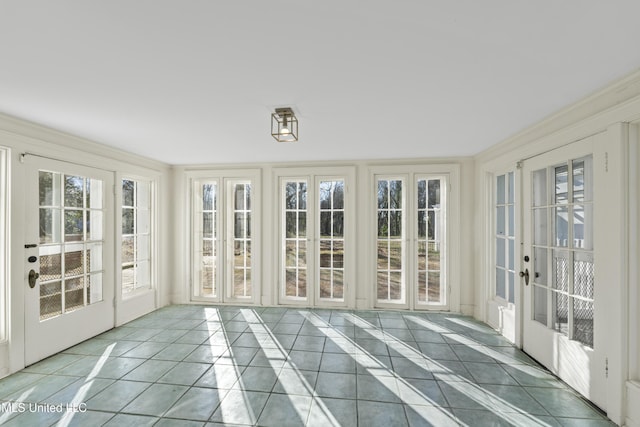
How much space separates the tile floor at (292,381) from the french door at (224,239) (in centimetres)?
111

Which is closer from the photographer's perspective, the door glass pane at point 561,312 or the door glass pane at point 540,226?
the door glass pane at point 561,312

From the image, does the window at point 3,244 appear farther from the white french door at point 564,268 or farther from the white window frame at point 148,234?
the white french door at point 564,268

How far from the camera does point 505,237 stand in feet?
11.8

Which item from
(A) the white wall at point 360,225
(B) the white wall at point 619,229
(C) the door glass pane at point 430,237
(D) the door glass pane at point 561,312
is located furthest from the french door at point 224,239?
(B) the white wall at point 619,229

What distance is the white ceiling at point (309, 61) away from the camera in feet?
4.23

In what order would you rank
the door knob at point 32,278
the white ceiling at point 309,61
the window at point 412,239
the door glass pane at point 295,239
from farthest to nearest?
the door glass pane at point 295,239 < the window at point 412,239 < the door knob at point 32,278 < the white ceiling at point 309,61

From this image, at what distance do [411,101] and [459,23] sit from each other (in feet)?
2.99

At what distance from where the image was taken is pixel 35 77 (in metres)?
1.85

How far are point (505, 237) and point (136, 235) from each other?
5.10 meters

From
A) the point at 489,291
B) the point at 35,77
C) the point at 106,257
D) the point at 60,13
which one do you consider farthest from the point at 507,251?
the point at 106,257

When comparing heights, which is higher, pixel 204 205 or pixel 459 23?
pixel 459 23

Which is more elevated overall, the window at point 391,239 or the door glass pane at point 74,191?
the door glass pane at point 74,191

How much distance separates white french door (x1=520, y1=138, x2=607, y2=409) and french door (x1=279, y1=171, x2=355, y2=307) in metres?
2.32

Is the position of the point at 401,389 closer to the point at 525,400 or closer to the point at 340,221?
the point at 525,400
